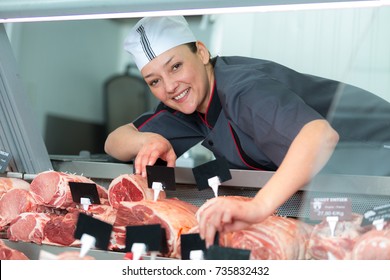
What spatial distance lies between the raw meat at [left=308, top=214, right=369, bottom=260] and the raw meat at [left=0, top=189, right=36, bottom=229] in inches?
38.1

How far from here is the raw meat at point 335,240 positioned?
1364 millimetres

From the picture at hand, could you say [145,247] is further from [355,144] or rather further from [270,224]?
[355,144]

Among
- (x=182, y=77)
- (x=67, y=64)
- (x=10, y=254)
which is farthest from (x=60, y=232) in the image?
(x=67, y=64)

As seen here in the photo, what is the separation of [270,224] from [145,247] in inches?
13.7

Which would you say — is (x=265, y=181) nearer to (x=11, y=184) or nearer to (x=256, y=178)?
(x=256, y=178)

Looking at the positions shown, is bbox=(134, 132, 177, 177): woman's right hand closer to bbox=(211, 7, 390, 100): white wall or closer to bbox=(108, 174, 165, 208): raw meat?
bbox=(108, 174, 165, 208): raw meat

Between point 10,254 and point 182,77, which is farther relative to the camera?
point 182,77

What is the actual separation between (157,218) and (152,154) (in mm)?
431

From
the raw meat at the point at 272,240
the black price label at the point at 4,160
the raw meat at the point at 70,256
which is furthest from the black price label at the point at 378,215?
the black price label at the point at 4,160

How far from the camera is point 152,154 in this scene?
1947mm

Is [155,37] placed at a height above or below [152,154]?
above

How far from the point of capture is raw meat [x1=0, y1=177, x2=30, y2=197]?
1.96 meters

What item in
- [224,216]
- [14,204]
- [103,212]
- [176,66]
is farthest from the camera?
[176,66]

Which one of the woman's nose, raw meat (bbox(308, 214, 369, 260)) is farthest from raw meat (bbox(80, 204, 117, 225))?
raw meat (bbox(308, 214, 369, 260))
